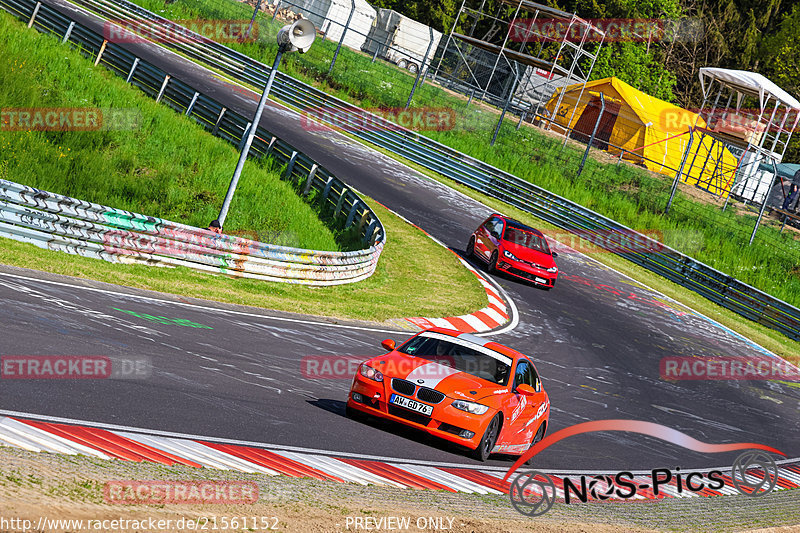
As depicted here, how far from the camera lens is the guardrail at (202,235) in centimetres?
1466

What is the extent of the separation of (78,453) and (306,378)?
17.4 ft

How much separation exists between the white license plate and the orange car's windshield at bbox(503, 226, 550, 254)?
1529 cm

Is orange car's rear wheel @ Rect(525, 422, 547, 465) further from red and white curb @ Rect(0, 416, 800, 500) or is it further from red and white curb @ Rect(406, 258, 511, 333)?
red and white curb @ Rect(406, 258, 511, 333)

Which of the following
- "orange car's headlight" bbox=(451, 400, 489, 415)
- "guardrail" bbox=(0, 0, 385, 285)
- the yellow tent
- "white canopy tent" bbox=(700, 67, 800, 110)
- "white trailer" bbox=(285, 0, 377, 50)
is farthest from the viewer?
"white trailer" bbox=(285, 0, 377, 50)

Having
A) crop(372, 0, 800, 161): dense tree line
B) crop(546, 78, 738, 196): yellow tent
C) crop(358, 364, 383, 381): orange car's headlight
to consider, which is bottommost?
crop(358, 364, 383, 381): orange car's headlight

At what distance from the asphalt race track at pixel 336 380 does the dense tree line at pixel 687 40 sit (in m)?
46.1

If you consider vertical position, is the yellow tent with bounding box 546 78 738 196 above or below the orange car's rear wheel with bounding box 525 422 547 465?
above

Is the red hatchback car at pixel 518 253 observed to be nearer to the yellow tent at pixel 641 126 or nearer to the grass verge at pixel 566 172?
the grass verge at pixel 566 172

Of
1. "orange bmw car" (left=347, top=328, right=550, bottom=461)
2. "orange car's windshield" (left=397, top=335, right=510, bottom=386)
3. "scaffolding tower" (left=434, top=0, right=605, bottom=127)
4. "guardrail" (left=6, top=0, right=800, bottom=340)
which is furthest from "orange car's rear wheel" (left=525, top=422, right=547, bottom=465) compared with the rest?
"scaffolding tower" (left=434, top=0, right=605, bottom=127)

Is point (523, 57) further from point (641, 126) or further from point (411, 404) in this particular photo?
point (411, 404)

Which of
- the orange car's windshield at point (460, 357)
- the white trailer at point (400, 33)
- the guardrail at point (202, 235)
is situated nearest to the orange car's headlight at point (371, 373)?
the orange car's windshield at point (460, 357)

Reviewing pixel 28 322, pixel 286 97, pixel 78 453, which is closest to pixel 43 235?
pixel 28 322

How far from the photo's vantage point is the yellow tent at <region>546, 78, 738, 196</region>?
162 ft

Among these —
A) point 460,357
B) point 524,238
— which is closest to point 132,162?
point 524,238
